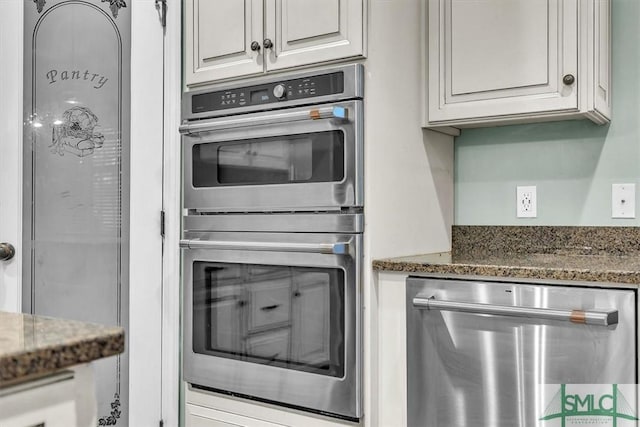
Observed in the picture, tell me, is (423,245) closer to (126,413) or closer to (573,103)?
(573,103)

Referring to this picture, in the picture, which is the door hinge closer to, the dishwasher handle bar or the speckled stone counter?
the speckled stone counter

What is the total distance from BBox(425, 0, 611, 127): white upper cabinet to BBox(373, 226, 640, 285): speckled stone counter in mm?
401

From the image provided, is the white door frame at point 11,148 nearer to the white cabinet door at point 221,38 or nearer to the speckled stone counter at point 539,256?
the white cabinet door at point 221,38

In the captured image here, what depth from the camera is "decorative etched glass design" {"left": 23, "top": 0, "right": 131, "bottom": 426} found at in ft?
7.08

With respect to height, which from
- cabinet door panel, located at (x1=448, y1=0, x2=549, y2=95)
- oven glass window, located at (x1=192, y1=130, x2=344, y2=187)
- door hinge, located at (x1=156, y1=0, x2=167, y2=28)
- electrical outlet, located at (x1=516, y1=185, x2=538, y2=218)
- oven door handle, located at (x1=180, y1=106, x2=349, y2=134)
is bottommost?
electrical outlet, located at (x1=516, y1=185, x2=538, y2=218)

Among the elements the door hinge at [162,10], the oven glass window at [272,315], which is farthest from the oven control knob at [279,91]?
the door hinge at [162,10]

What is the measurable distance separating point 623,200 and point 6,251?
210 cm

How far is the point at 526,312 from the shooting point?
152 centimetres

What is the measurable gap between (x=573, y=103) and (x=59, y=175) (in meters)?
1.77

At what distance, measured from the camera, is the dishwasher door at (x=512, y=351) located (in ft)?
4.78

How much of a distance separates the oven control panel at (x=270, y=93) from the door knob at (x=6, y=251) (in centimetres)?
79

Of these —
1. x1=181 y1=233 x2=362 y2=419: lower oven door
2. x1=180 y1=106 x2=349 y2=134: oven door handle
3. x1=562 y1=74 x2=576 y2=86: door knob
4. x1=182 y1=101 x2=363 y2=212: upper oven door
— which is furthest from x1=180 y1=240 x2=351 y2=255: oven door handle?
x1=562 y1=74 x2=576 y2=86: door knob

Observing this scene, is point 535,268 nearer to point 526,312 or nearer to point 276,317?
point 526,312

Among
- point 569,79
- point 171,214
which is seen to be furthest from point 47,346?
point 171,214
